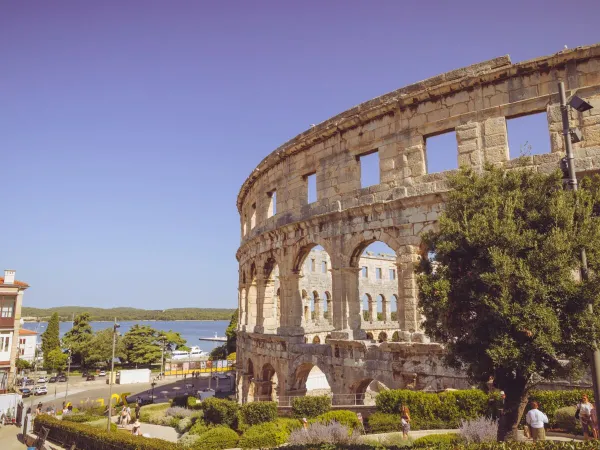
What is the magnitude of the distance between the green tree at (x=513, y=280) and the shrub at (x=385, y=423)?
4.50 m

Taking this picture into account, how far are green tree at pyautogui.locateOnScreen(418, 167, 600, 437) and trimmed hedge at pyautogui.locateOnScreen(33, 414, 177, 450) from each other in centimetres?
756

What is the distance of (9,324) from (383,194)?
3050 centimetres

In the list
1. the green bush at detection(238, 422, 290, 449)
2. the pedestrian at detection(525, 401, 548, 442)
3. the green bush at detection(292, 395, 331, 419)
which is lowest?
the green bush at detection(238, 422, 290, 449)

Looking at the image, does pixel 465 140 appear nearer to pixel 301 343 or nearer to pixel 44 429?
pixel 301 343

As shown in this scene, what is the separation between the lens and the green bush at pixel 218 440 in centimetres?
1305

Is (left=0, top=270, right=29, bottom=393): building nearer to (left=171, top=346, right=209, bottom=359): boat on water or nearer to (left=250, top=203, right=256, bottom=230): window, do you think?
(left=250, top=203, right=256, bottom=230): window

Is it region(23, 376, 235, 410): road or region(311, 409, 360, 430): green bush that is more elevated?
region(311, 409, 360, 430): green bush

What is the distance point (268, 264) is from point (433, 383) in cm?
954

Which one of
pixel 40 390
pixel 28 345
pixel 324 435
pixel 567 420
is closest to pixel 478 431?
pixel 567 420

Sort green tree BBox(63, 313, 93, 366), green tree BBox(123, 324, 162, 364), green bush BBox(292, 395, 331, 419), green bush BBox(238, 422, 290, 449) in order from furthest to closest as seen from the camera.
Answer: green tree BBox(63, 313, 93, 366)
green tree BBox(123, 324, 162, 364)
green bush BBox(292, 395, 331, 419)
green bush BBox(238, 422, 290, 449)

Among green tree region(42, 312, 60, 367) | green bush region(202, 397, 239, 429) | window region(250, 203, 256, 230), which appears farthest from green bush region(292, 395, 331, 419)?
green tree region(42, 312, 60, 367)

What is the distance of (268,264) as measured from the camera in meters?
19.5

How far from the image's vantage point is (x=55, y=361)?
46.2 metres

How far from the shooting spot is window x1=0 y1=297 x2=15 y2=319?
1236 inches
